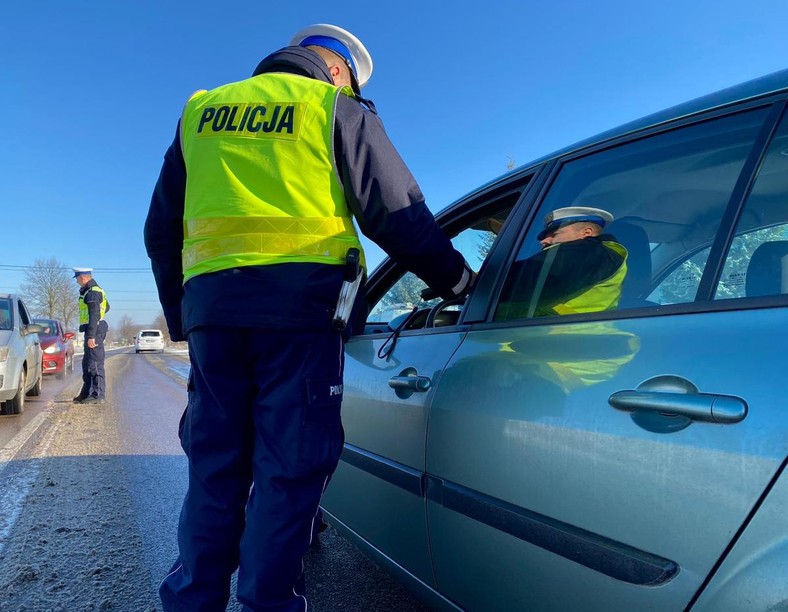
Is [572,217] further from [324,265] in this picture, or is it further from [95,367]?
[95,367]

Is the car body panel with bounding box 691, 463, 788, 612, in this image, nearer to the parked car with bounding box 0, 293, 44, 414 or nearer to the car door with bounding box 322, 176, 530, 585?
the car door with bounding box 322, 176, 530, 585

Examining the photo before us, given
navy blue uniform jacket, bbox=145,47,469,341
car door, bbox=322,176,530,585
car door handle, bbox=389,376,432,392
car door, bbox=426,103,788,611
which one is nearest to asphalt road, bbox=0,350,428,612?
car door, bbox=322,176,530,585

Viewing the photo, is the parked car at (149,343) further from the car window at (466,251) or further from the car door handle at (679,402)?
the car door handle at (679,402)

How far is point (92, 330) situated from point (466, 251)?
706 centimetres

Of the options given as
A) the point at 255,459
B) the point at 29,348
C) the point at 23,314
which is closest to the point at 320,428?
the point at 255,459

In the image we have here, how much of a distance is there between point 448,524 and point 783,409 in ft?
2.97

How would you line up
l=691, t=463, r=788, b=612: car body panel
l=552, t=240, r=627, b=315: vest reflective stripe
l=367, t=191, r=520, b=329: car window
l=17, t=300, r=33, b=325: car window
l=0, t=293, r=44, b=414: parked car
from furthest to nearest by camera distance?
l=17, t=300, r=33, b=325: car window → l=0, t=293, r=44, b=414: parked car → l=367, t=191, r=520, b=329: car window → l=552, t=240, r=627, b=315: vest reflective stripe → l=691, t=463, r=788, b=612: car body panel

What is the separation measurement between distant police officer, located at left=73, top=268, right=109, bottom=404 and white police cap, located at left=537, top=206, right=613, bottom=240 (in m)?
7.41

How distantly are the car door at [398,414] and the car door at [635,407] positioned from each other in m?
0.10

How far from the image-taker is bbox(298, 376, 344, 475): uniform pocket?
146 centimetres

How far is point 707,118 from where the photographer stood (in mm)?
1335

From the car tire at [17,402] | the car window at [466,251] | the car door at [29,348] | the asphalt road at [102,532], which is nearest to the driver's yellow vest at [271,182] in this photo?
the car window at [466,251]

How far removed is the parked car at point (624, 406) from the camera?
0.94 meters

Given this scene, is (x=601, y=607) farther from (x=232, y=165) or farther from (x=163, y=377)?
(x=163, y=377)
